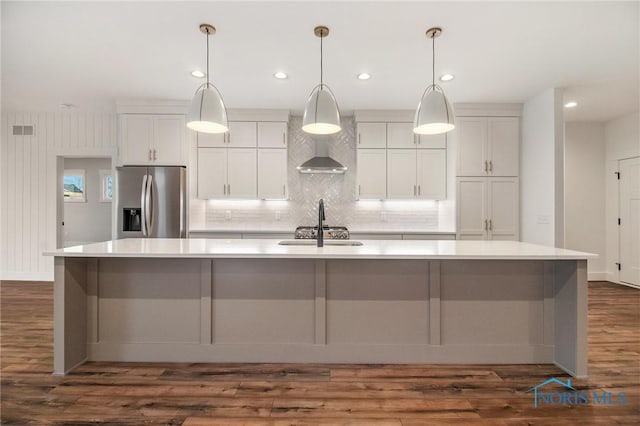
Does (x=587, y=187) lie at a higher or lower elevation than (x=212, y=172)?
lower

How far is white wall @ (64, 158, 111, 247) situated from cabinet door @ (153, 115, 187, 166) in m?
4.29

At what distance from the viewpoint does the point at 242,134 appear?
462cm

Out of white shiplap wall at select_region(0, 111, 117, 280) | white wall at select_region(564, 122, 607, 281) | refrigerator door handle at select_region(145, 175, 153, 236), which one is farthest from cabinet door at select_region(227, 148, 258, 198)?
white wall at select_region(564, 122, 607, 281)

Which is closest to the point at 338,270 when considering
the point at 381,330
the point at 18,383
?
the point at 381,330

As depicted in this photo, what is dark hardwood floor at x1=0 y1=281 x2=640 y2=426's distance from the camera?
69.9 inches

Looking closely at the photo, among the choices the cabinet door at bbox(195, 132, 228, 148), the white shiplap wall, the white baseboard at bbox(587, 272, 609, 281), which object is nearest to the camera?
the cabinet door at bbox(195, 132, 228, 148)

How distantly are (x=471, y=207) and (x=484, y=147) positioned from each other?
839mm

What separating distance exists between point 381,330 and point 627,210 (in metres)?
5.20

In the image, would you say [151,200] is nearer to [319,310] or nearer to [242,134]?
[242,134]

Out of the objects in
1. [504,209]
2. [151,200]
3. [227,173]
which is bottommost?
[504,209]

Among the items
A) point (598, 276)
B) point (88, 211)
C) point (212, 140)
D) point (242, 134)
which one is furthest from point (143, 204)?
point (598, 276)

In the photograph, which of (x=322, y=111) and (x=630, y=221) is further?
(x=630, y=221)

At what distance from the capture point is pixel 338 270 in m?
2.40

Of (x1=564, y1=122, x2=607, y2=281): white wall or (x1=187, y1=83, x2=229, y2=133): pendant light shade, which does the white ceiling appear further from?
(x1=564, y1=122, x2=607, y2=281): white wall
